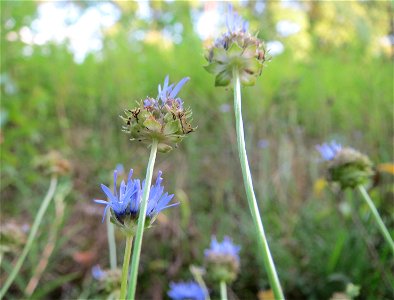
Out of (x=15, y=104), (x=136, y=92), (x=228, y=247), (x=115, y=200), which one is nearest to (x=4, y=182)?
(x=15, y=104)

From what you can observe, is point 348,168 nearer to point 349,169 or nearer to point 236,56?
point 349,169

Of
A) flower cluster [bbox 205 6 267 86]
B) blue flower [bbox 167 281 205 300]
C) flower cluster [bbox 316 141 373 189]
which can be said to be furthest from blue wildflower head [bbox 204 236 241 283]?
flower cluster [bbox 205 6 267 86]

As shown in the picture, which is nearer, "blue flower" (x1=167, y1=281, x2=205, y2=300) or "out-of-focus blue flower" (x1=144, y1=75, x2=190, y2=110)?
"out-of-focus blue flower" (x1=144, y1=75, x2=190, y2=110)

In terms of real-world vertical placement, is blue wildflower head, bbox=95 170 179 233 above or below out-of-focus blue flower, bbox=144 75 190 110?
below

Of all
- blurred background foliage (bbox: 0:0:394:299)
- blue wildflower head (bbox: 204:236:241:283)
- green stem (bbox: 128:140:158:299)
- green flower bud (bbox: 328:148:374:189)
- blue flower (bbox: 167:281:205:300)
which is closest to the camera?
green stem (bbox: 128:140:158:299)

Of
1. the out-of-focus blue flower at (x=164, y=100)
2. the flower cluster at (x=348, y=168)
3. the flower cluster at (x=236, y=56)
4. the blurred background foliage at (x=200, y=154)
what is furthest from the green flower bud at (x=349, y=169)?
the out-of-focus blue flower at (x=164, y=100)

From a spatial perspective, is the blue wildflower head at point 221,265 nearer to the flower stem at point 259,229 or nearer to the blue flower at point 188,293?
the blue flower at point 188,293

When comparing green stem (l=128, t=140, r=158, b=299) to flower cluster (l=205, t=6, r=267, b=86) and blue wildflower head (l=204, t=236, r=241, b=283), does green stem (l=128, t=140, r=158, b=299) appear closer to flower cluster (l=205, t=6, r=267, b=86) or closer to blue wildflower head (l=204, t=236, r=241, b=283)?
flower cluster (l=205, t=6, r=267, b=86)
